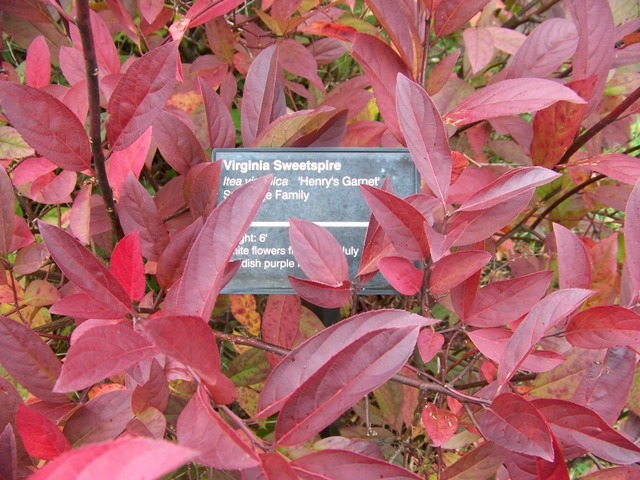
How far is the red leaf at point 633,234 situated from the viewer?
731 millimetres

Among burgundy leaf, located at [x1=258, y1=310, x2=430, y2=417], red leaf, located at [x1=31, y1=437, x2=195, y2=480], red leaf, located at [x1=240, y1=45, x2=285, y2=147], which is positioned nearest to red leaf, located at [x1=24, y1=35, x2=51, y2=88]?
red leaf, located at [x1=240, y1=45, x2=285, y2=147]

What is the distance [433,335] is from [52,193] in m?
0.60

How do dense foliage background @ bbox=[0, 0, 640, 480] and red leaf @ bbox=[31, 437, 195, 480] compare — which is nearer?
red leaf @ bbox=[31, 437, 195, 480]

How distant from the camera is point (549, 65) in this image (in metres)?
0.98

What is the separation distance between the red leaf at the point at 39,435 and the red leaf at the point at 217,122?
511 mm

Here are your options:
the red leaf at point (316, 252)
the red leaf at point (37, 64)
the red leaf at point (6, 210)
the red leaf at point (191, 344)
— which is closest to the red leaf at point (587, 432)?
the red leaf at point (316, 252)

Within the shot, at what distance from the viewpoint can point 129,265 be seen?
2.27 ft

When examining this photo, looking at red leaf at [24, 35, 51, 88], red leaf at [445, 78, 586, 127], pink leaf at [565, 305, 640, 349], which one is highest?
red leaf at [24, 35, 51, 88]

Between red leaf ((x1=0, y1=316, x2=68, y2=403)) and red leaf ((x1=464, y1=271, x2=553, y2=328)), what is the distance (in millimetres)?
579

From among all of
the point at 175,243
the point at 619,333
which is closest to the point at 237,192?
the point at 175,243

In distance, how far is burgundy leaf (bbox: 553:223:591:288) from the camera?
0.77 m

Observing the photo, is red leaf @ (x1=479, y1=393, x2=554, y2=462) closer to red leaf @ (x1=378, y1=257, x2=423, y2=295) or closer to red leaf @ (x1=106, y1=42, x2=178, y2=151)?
red leaf @ (x1=378, y1=257, x2=423, y2=295)

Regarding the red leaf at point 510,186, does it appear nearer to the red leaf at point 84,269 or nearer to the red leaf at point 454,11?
the red leaf at point 454,11

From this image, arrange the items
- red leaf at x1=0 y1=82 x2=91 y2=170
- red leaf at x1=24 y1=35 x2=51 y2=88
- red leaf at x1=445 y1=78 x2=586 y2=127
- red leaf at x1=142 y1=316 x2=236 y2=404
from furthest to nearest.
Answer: red leaf at x1=24 y1=35 x2=51 y2=88, red leaf at x1=445 y1=78 x2=586 y2=127, red leaf at x1=0 y1=82 x2=91 y2=170, red leaf at x1=142 y1=316 x2=236 y2=404
